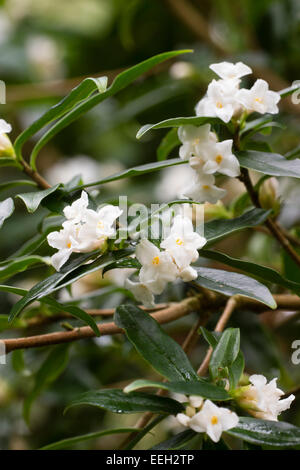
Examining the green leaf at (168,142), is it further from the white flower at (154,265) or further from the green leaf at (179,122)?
the white flower at (154,265)

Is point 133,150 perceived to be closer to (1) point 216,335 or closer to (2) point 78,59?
(2) point 78,59

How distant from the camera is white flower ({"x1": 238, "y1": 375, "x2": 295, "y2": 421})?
586mm

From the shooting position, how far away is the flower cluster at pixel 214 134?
0.65m

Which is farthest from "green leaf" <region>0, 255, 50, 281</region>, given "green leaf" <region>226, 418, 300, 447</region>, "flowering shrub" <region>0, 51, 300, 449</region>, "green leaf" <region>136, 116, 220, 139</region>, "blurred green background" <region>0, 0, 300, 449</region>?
"green leaf" <region>226, 418, 300, 447</region>

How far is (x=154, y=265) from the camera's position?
1.97ft

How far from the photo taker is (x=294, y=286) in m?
0.67

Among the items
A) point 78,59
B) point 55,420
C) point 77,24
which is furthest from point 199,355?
point 77,24

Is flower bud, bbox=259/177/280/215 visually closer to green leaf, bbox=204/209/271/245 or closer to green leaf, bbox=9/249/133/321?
green leaf, bbox=204/209/271/245

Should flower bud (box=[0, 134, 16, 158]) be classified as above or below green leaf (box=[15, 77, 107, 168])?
below

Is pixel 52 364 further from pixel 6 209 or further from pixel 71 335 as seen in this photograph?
pixel 6 209

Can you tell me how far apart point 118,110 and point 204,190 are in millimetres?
953

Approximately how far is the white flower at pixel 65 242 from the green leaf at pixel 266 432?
0.77 feet

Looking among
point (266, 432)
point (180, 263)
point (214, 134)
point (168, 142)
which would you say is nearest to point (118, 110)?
point (168, 142)

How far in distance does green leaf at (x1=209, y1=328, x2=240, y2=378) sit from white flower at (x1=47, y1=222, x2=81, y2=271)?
17 centimetres
